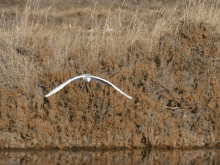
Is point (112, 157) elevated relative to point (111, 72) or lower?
lower

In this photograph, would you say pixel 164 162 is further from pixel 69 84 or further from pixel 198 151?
pixel 69 84

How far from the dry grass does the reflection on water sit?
383 mm

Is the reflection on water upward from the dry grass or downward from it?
downward

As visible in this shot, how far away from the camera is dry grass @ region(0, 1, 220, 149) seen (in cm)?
586

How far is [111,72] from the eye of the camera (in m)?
6.39

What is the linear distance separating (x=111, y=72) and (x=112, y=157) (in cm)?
170

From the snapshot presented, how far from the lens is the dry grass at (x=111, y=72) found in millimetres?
5855

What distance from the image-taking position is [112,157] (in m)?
5.30

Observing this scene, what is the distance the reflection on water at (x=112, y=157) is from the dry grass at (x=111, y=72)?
0.38 meters

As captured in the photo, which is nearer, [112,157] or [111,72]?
[112,157]

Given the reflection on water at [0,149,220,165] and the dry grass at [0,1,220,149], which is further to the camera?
the dry grass at [0,1,220,149]

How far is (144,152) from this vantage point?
18.2 feet

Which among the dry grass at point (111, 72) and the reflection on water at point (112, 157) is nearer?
the reflection on water at point (112, 157)

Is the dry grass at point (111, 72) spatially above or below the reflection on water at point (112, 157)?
above
